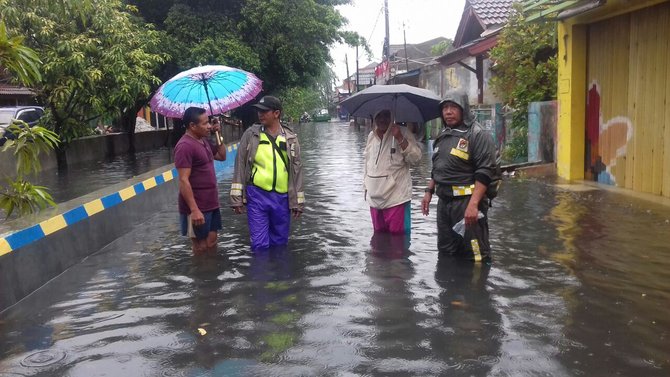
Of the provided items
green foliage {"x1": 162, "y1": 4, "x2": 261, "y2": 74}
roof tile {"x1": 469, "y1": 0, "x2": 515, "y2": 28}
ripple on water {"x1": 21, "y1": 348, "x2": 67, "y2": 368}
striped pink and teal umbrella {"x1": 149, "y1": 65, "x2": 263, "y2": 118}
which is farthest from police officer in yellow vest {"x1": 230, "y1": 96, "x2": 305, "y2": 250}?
roof tile {"x1": 469, "y1": 0, "x2": 515, "y2": 28}

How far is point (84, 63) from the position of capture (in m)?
14.7

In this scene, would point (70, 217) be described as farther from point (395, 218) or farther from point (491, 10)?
point (491, 10)

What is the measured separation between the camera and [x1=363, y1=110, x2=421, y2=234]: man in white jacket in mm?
6406

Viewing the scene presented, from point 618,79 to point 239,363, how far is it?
9.08m

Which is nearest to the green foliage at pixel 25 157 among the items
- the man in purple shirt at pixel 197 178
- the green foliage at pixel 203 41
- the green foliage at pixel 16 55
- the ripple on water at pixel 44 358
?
the green foliage at pixel 16 55

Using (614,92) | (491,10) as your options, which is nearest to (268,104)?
(614,92)

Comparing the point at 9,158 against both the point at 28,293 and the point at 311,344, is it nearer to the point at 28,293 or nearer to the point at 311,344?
the point at 28,293

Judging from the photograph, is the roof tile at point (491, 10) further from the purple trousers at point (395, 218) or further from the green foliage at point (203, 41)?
the purple trousers at point (395, 218)

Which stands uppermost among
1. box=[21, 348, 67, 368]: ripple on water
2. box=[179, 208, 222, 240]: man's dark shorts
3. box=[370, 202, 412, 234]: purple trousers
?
box=[179, 208, 222, 240]: man's dark shorts

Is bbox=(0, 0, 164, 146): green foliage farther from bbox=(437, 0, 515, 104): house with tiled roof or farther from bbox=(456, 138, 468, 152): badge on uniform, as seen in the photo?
bbox=(456, 138, 468, 152): badge on uniform

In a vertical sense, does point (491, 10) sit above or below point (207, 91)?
above

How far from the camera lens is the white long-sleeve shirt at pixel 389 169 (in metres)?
6.45

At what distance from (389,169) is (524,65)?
370 inches

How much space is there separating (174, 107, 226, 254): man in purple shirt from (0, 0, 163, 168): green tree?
30.6ft
